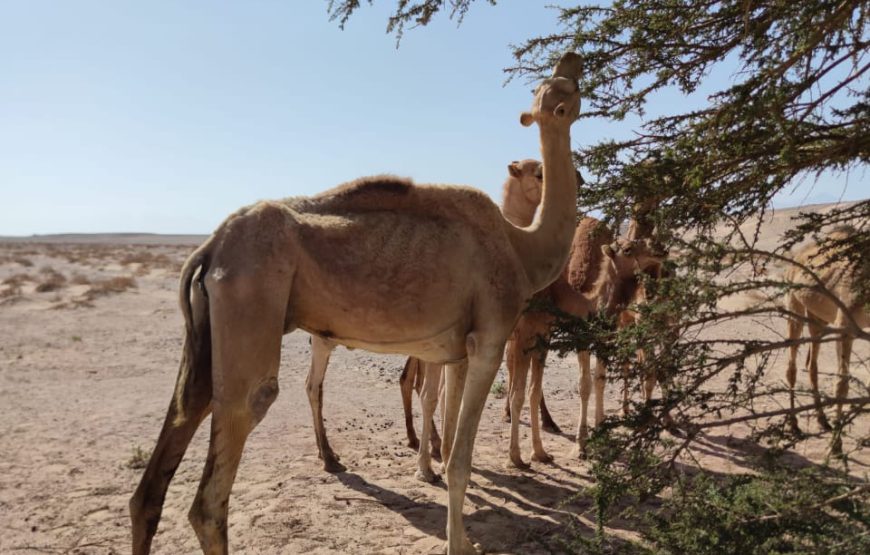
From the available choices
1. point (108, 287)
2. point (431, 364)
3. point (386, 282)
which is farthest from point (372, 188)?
point (108, 287)

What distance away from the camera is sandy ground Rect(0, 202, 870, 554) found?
534 cm

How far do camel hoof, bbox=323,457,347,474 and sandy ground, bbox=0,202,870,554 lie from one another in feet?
0.32

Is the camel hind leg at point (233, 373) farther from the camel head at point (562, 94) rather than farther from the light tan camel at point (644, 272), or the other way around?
the camel head at point (562, 94)

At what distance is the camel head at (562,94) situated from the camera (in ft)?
15.9

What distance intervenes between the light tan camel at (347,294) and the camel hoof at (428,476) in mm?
1871

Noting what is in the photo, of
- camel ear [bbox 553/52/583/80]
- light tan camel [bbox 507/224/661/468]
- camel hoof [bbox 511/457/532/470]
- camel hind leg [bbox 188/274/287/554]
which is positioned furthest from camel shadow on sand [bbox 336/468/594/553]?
camel ear [bbox 553/52/583/80]

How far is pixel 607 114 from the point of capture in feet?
17.7

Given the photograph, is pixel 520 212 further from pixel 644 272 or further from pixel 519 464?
pixel 519 464

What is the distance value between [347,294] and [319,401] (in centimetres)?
334

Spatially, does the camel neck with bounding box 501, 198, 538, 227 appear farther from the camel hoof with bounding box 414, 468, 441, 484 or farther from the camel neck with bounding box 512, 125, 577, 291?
the camel hoof with bounding box 414, 468, 441, 484

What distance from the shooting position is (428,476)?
6.69 metres

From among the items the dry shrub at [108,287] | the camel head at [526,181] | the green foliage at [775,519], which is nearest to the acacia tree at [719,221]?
the green foliage at [775,519]

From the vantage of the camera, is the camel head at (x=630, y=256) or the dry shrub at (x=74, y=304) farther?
the dry shrub at (x=74, y=304)

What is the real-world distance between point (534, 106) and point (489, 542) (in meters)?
3.33
